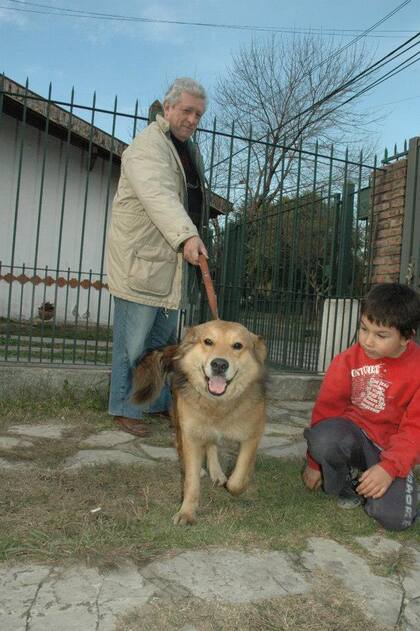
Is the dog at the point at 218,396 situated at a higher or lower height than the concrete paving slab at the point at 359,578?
higher

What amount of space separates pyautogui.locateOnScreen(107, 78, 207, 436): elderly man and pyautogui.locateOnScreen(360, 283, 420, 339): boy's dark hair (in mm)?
1341

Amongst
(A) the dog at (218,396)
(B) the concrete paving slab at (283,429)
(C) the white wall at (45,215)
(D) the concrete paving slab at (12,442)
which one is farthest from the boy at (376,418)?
(C) the white wall at (45,215)

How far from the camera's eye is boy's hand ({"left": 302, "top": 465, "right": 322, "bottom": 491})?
3.06 m

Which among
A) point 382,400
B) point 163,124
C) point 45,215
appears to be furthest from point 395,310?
point 45,215

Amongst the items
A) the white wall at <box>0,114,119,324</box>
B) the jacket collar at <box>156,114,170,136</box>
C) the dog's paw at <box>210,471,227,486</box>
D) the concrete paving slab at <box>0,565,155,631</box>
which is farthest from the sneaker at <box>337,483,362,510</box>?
the white wall at <box>0,114,119,324</box>

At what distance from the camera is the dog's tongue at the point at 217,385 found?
2812mm

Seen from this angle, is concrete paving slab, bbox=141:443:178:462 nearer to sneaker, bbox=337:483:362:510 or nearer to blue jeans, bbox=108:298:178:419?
blue jeans, bbox=108:298:178:419

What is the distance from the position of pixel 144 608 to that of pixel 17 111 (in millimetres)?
10565

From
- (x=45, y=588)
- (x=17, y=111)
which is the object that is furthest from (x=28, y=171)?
(x=45, y=588)

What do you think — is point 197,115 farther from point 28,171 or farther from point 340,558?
point 28,171

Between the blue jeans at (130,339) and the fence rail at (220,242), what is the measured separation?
879mm

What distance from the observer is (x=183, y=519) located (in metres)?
2.51

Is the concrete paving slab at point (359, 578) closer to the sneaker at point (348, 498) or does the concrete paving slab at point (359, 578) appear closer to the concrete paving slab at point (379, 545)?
the concrete paving slab at point (379, 545)

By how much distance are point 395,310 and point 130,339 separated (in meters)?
2.03
